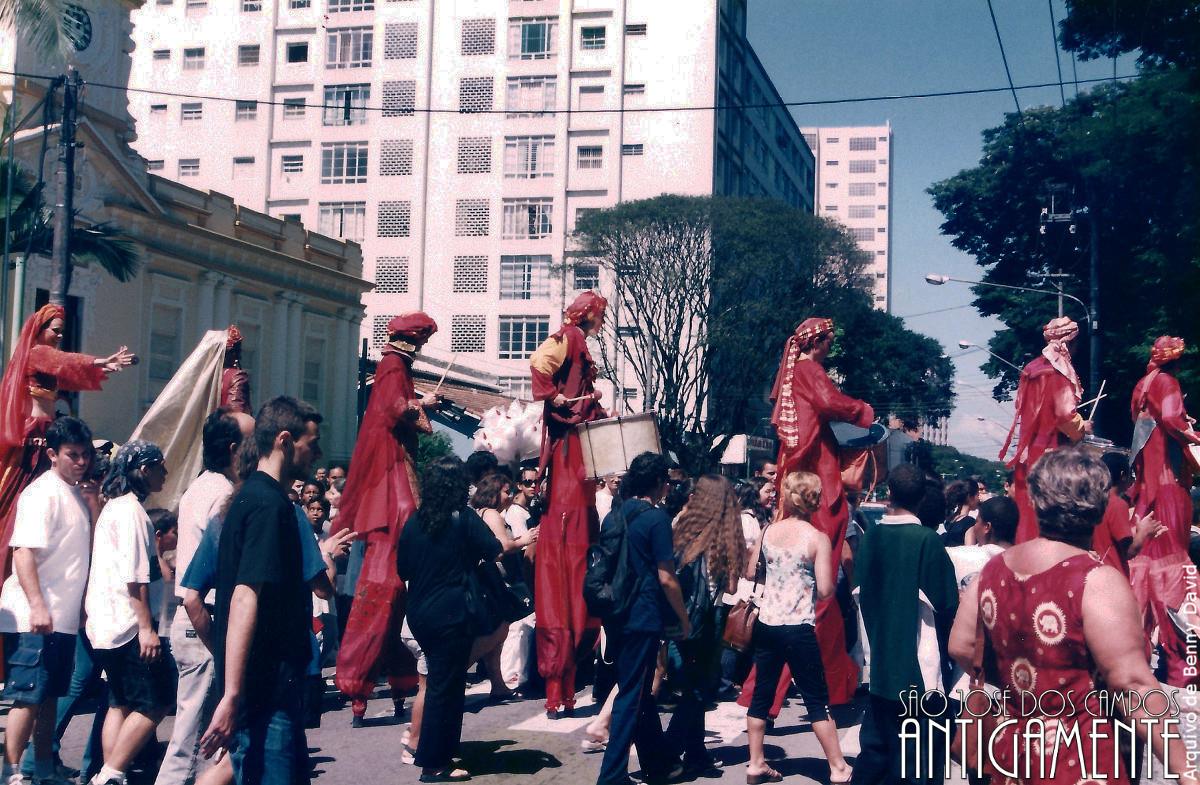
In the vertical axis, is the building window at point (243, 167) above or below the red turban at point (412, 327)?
above

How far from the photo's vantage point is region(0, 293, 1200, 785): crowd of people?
12.1ft

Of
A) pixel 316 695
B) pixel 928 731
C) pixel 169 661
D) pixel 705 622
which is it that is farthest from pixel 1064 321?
pixel 169 661

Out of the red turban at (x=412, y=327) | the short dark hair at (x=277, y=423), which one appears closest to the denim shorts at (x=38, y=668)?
the short dark hair at (x=277, y=423)

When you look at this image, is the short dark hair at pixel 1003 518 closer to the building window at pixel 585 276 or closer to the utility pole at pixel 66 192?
the utility pole at pixel 66 192

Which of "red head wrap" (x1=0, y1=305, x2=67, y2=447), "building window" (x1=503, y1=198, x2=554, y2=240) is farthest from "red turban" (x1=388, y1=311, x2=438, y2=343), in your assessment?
"building window" (x1=503, y1=198, x2=554, y2=240)

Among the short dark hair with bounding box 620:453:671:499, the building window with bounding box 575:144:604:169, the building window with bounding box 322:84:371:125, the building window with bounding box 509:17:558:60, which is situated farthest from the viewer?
the building window with bounding box 322:84:371:125

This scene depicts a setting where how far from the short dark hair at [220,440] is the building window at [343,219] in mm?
51611

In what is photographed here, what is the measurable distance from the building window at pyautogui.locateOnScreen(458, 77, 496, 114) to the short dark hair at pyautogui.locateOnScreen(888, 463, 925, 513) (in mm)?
51341

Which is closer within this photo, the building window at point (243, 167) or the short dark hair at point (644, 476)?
the short dark hair at point (644, 476)

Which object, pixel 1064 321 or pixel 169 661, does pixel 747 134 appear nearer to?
pixel 1064 321

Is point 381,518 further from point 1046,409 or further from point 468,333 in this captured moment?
point 468,333

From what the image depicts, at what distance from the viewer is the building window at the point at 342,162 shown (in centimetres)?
5634

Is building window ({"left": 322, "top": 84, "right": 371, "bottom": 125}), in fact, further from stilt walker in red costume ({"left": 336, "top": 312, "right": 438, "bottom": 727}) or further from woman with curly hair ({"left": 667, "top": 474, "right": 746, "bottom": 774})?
woman with curly hair ({"left": 667, "top": 474, "right": 746, "bottom": 774})

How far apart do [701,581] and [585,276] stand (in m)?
41.7
